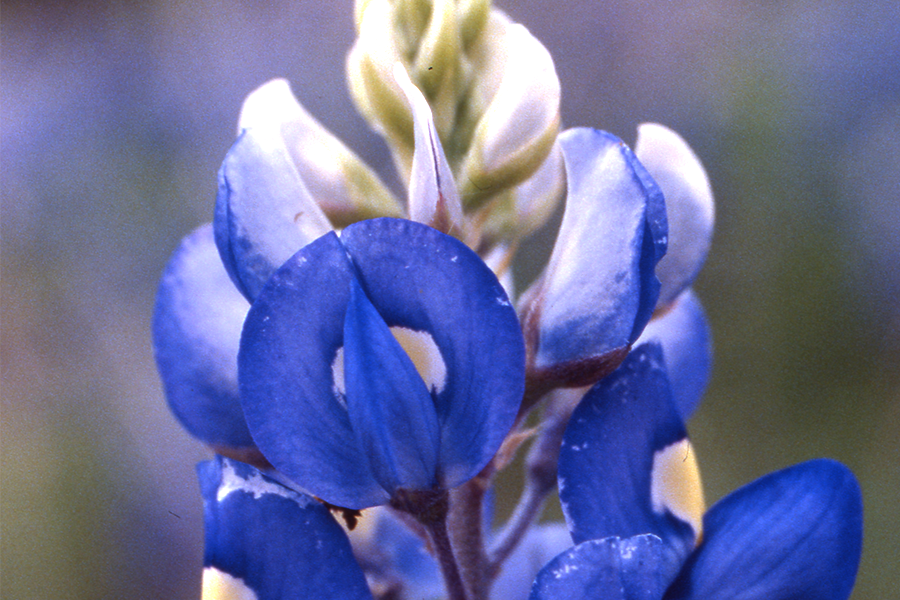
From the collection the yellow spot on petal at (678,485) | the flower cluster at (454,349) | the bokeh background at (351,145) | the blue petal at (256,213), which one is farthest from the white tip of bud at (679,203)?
the bokeh background at (351,145)

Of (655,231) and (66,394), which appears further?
(66,394)

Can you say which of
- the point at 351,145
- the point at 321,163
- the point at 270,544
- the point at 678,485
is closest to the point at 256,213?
the point at 321,163

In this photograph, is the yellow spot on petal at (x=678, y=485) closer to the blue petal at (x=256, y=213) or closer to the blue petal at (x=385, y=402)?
the blue petal at (x=385, y=402)

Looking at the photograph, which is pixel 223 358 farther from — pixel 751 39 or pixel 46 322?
pixel 751 39

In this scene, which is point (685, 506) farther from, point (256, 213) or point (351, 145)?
point (351, 145)

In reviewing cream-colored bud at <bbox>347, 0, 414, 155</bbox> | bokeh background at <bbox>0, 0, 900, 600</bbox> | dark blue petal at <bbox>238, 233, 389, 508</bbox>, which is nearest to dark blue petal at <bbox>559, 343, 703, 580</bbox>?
dark blue petal at <bbox>238, 233, 389, 508</bbox>

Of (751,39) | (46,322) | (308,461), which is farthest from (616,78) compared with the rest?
(308,461)

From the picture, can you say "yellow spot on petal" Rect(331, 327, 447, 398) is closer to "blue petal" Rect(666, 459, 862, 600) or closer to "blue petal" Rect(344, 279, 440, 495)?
"blue petal" Rect(344, 279, 440, 495)
